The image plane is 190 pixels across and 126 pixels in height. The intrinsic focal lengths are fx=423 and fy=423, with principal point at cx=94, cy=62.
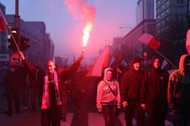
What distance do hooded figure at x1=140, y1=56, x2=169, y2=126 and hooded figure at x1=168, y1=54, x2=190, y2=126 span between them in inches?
52.4

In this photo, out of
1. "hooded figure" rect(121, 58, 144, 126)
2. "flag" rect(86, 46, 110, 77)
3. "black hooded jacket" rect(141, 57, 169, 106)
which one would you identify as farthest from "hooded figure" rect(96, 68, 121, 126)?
"flag" rect(86, 46, 110, 77)

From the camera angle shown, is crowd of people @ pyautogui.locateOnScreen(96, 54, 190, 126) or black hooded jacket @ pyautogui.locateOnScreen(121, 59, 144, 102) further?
black hooded jacket @ pyautogui.locateOnScreen(121, 59, 144, 102)

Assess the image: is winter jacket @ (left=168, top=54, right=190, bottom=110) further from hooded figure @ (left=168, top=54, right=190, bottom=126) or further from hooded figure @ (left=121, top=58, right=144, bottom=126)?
hooded figure @ (left=121, top=58, right=144, bottom=126)

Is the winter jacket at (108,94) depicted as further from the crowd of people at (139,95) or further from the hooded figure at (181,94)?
the hooded figure at (181,94)

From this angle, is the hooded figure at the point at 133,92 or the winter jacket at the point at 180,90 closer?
the winter jacket at the point at 180,90

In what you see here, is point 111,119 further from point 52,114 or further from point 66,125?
point 66,125

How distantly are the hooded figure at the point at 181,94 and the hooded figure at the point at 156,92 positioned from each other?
1331mm

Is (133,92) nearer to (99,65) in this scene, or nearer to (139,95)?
(139,95)

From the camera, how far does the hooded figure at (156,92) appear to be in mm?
9562

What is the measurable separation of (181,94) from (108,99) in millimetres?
2297

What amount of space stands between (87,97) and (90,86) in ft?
3.64

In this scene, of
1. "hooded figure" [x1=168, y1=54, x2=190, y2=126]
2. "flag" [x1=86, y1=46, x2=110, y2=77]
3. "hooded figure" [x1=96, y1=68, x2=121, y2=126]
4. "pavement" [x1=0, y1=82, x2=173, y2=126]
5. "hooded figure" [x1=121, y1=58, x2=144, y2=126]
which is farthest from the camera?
"flag" [x1=86, y1=46, x2=110, y2=77]

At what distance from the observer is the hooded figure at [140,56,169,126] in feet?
31.4

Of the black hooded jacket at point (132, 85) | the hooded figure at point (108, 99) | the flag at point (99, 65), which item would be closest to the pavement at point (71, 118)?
the flag at point (99, 65)
